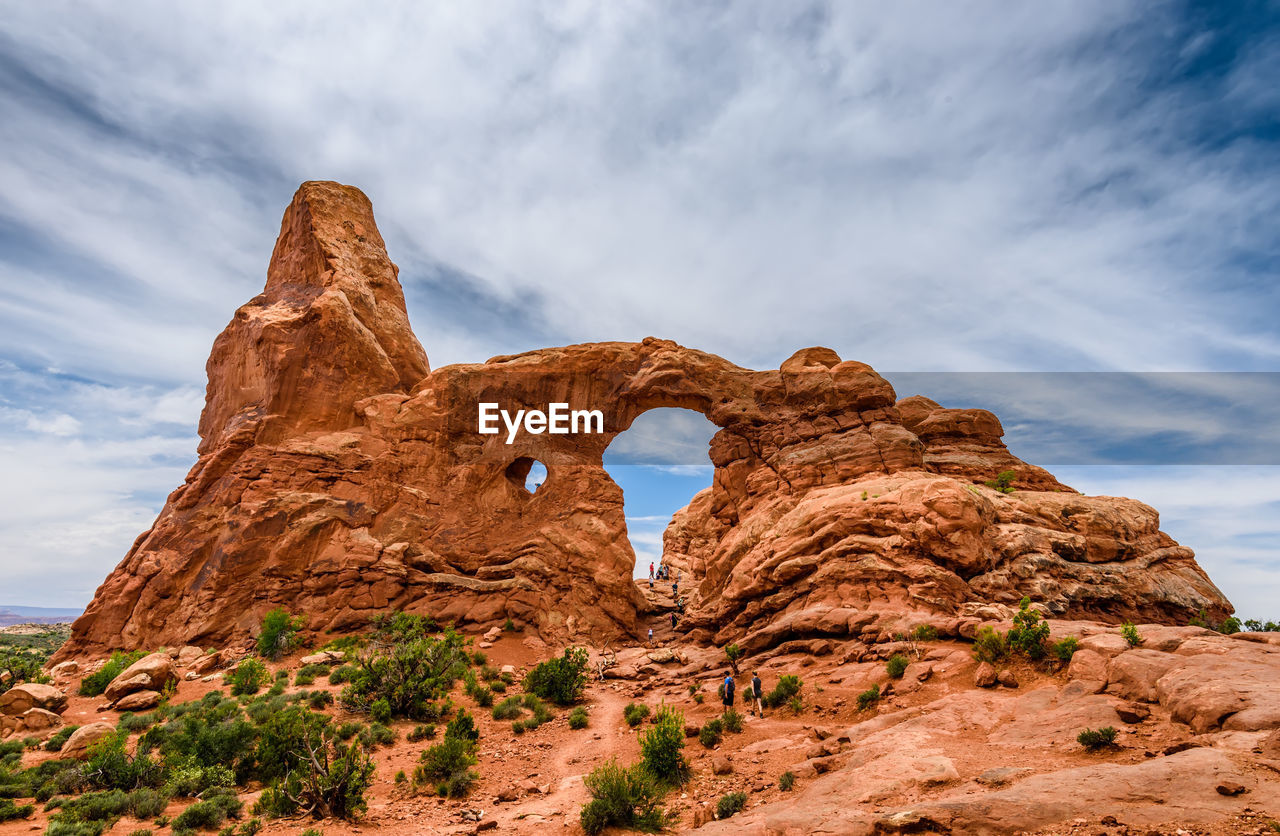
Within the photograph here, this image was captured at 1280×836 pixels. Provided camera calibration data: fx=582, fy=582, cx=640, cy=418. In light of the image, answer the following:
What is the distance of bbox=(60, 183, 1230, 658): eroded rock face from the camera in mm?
23306

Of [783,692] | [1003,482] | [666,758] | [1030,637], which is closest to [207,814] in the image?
[666,758]

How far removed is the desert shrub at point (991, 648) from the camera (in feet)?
53.2

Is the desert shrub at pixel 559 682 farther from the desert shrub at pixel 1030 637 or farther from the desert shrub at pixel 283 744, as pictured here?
the desert shrub at pixel 1030 637

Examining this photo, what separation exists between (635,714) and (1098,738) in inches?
516

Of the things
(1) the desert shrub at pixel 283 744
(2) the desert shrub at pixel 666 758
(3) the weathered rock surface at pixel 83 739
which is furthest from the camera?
(3) the weathered rock surface at pixel 83 739

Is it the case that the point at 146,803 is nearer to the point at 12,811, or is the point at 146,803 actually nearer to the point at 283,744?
the point at 12,811

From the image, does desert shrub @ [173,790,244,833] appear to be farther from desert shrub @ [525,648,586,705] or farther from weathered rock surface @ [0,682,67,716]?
weathered rock surface @ [0,682,67,716]

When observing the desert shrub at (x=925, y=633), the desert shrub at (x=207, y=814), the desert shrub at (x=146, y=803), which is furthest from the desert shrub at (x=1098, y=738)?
the desert shrub at (x=146, y=803)

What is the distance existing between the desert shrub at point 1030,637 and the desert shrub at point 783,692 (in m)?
6.18

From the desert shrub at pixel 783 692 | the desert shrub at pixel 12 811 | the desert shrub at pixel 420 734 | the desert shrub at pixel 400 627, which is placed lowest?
the desert shrub at pixel 12 811

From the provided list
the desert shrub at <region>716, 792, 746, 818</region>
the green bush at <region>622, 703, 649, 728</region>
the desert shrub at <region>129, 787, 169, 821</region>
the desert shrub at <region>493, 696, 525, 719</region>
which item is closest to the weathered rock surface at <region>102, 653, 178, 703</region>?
the desert shrub at <region>129, 787, 169, 821</region>

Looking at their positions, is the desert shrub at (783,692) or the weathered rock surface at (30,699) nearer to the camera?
the weathered rock surface at (30,699)

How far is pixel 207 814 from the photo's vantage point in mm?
11852

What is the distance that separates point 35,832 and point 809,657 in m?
20.3
